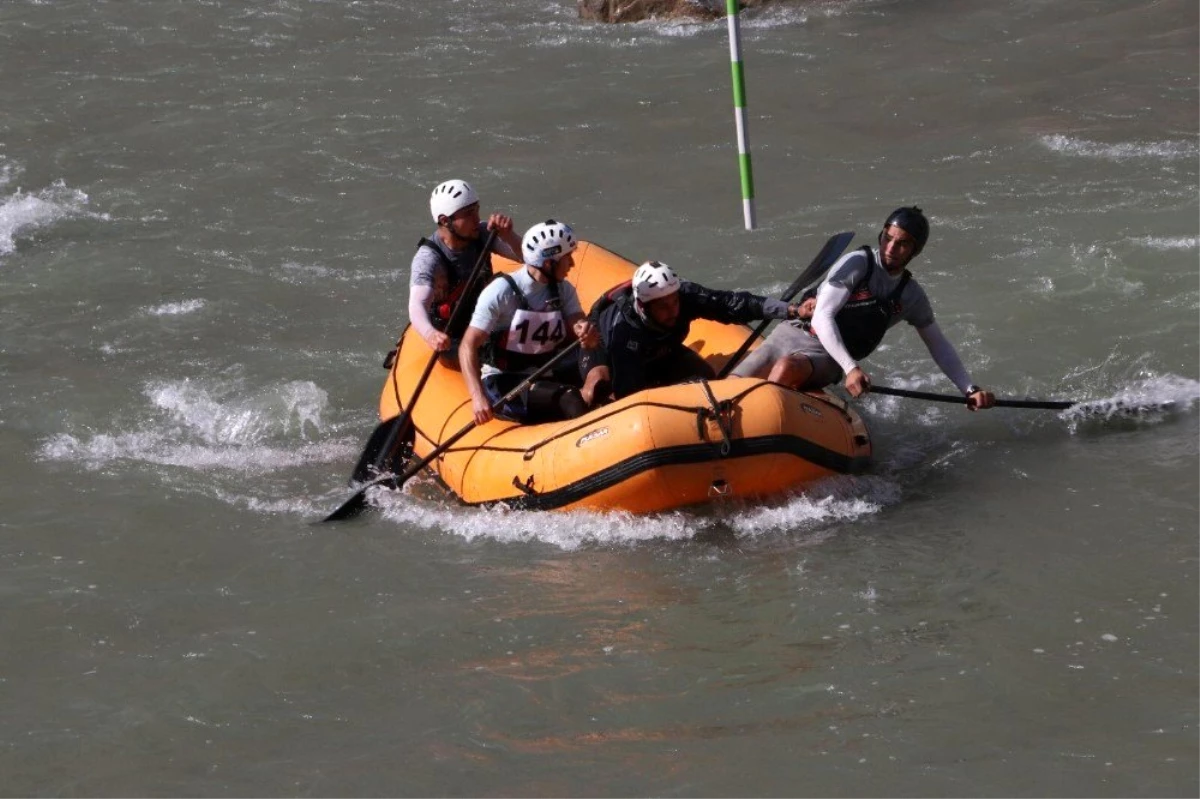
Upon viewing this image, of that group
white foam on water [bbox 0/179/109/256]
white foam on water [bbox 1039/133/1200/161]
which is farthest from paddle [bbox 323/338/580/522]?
white foam on water [bbox 1039/133/1200/161]

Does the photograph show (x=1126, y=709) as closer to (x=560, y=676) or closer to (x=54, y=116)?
(x=560, y=676)

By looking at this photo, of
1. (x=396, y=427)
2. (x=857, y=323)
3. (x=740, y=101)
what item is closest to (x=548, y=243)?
(x=396, y=427)

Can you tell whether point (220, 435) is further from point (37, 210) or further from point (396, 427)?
point (37, 210)

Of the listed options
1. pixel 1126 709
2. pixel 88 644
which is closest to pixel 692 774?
pixel 1126 709

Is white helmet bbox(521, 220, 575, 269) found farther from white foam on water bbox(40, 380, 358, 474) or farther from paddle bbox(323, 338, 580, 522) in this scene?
white foam on water bbox(40, 380, 358, 474)

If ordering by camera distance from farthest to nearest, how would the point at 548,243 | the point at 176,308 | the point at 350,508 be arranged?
the point at 176,308 → the point at 350,508 → the point at 548,243

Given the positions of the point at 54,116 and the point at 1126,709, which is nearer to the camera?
the point at 1126,709

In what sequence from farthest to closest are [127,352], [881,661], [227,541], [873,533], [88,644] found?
1. [127,352]
2. [227,541]
3. [873,533]
4. [88,644]
5. [881,661]

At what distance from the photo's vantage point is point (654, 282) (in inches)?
275

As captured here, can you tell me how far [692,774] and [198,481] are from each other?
381 cm

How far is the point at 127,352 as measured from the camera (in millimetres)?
9906

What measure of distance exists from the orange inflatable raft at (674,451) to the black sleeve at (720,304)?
46 cm

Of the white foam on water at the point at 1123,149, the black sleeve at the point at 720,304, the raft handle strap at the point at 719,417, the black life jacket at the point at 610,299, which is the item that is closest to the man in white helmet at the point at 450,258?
the black life jacket at the point at 610,299

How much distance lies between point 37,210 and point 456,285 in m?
5.57
